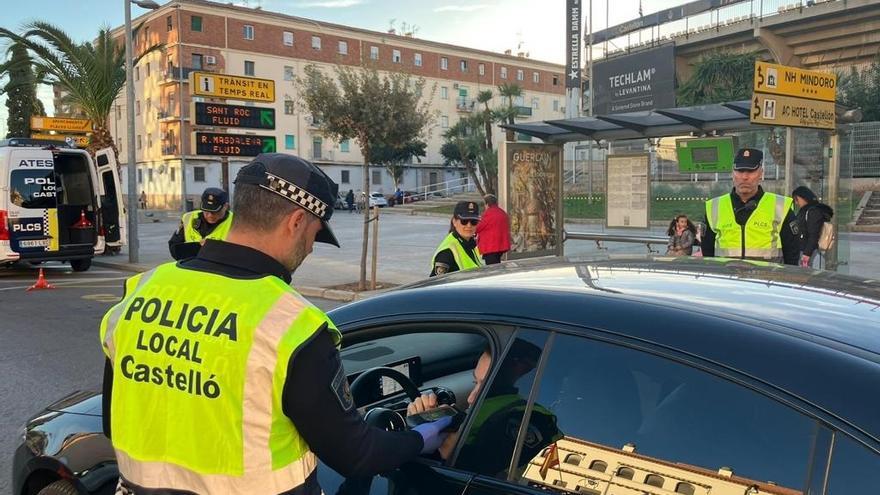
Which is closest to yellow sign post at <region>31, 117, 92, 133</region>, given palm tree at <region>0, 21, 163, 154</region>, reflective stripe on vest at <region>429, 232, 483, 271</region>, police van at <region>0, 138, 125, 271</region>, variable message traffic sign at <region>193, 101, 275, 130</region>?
palm tree at <region>0, 21, 163, 154</region>

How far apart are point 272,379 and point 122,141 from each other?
73362 mm

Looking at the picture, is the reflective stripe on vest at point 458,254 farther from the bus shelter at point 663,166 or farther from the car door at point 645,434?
the car door at point 645,434

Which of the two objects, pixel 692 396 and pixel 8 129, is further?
pixel 8 129

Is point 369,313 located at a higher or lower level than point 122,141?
lower

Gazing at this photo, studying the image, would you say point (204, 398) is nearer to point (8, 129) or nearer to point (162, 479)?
point (162, 479)

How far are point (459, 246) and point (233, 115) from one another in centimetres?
893

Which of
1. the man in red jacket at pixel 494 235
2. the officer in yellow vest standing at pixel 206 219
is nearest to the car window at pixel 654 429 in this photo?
the officer in yellow vest standing at pixel 206 219

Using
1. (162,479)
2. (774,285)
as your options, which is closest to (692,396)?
(774,285)

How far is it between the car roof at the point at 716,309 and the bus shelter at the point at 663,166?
23.0ft

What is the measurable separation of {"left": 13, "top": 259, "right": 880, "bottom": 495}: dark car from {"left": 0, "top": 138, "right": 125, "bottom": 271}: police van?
14173 millimetres

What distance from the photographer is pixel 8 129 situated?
134 ft

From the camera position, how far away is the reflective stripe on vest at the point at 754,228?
598 centimetres

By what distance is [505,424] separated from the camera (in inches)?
74.7

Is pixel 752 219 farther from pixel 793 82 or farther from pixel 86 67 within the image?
pixel 86 67
